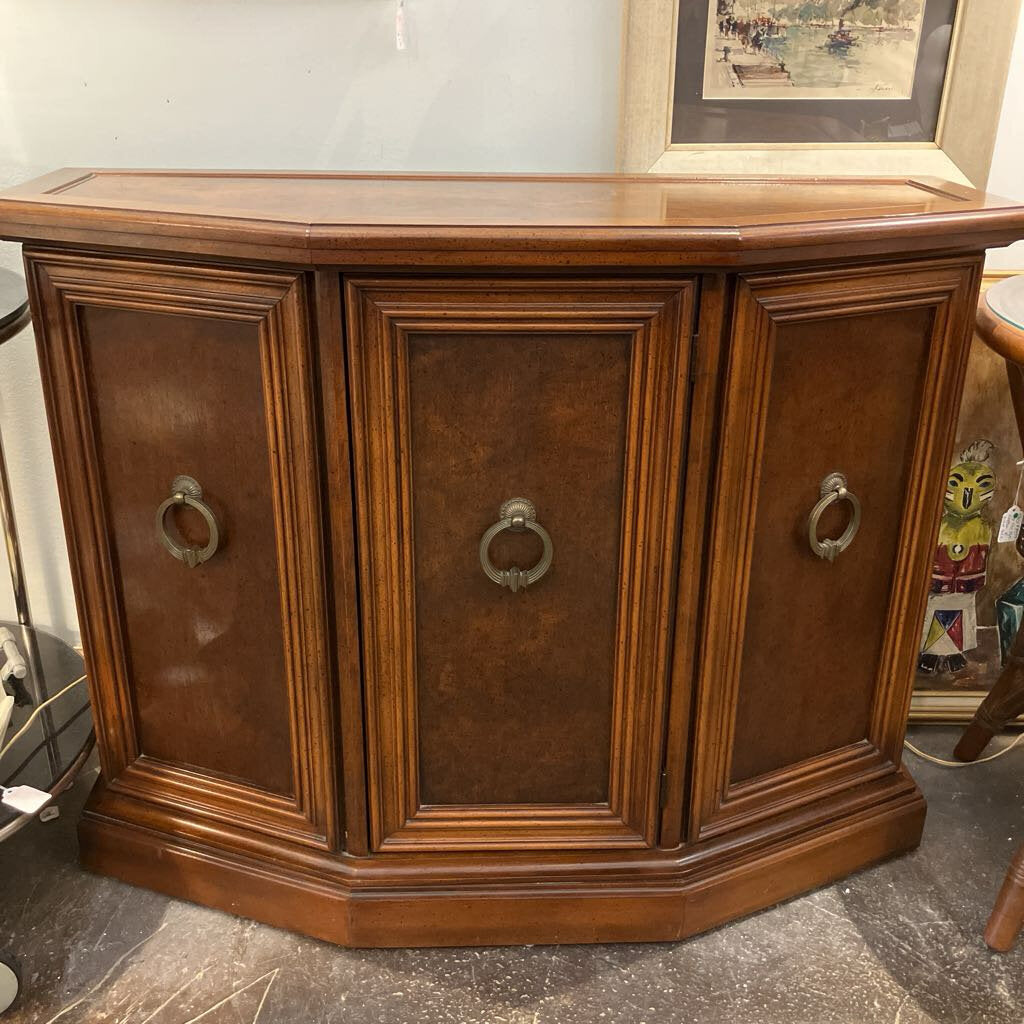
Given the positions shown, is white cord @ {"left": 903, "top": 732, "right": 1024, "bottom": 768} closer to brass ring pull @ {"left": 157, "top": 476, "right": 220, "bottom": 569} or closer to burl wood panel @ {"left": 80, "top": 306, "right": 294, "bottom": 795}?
burl wood panel @ {"left": 80, "top": 306, "right": 294, "bottom": 795}

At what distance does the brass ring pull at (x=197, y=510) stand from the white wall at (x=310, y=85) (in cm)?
64

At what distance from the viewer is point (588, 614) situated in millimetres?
1472

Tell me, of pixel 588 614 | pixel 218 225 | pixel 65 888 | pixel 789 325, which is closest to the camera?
pixel 218 225

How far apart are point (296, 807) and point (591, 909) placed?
454 mm

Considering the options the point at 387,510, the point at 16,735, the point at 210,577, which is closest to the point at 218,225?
the point at 387,510

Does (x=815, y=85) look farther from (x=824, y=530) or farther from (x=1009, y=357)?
(x=824, y=530)

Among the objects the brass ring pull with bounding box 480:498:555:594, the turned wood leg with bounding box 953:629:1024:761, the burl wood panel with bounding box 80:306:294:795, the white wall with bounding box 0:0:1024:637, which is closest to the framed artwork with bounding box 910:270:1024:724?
the turned wood leg with bounding box 953:629:1024:761

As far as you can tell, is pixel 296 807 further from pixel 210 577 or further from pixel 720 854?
pixel 720 854

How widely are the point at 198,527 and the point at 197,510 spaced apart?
0.03m

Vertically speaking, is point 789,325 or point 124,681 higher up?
point 789,325

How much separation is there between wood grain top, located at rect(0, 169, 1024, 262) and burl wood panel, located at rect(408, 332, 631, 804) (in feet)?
0.44

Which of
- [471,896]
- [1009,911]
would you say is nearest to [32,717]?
[471,896]

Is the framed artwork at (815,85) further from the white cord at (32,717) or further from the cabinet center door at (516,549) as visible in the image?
the white cord at (32,717)

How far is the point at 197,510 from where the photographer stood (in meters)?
1.47
